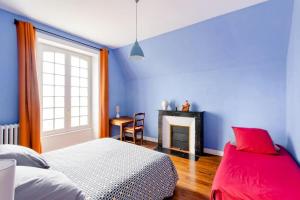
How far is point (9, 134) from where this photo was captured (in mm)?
2523

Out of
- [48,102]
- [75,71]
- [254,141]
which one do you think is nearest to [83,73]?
[75,71]

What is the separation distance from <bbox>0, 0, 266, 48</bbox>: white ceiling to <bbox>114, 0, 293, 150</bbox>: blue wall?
0.30 metres

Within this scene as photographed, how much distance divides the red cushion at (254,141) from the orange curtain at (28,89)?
3.48m

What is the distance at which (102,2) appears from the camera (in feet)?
7.17

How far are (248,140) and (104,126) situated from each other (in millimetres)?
3155

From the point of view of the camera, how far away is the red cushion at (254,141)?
222 cm

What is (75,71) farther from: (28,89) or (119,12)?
(119,12)

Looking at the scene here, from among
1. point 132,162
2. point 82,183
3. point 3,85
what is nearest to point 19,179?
point 82,183

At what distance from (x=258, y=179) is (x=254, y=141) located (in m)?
1.01

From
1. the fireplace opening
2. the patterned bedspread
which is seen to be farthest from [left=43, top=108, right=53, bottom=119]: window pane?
the fireplace opening

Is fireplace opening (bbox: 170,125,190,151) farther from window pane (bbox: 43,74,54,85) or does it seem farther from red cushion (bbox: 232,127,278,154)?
window pane (bbox: 43,74,54,85)

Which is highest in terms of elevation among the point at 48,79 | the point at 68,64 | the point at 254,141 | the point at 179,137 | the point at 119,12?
the point at 119,12

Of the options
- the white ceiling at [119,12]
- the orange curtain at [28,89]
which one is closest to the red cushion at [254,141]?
the white ceiling at [119,12]

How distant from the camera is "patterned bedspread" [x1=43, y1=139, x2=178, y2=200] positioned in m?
1.30
